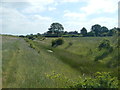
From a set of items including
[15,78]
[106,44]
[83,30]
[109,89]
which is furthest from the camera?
[83,30]

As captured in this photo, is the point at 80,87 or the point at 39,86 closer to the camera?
the point at 80,87

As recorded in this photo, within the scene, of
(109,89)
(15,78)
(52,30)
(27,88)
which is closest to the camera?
(109,89)

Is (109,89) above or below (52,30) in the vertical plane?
below

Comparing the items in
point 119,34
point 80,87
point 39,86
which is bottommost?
point 39,86

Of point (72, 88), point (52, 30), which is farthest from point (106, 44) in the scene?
point (52, 30)

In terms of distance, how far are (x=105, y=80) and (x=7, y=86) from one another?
5547 millimetres

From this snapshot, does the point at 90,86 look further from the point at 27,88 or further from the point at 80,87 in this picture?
the point at 27,88

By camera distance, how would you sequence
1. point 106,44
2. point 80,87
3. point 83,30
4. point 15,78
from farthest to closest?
point 83,30, point 106,44, point 15,78, point 80,87

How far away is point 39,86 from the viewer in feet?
30.6

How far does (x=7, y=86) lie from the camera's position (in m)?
9.31

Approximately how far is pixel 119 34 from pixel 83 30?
73.0 meters

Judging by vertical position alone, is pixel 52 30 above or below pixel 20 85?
above

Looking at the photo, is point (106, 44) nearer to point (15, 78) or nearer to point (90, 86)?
point (15, 78)

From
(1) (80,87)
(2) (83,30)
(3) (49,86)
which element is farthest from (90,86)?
(2) (83,30)
